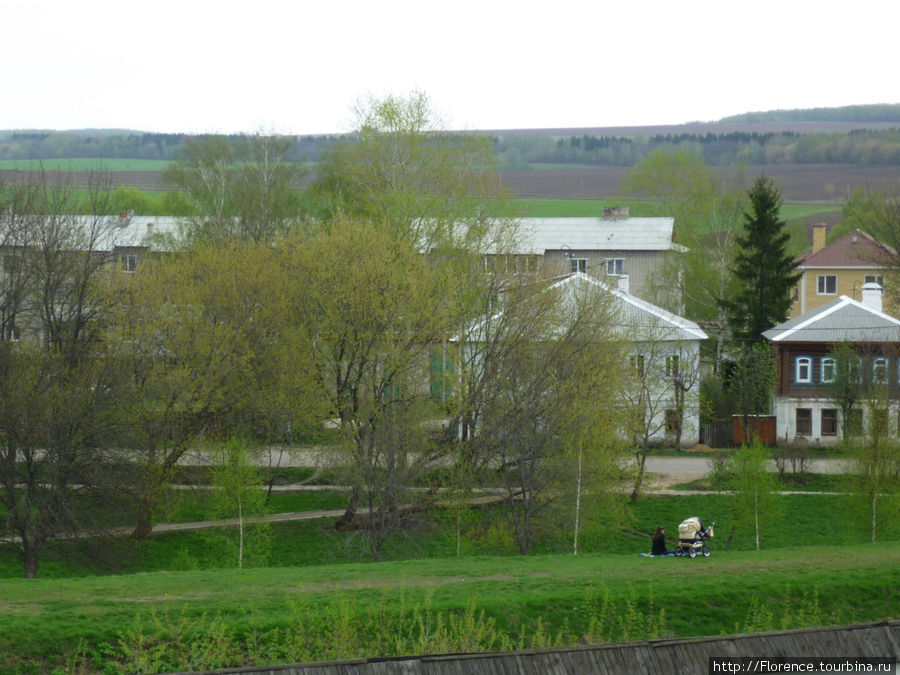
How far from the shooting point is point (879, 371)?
37.7 meters

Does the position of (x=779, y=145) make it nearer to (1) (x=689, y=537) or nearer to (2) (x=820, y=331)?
(2) (x=820, y=331)

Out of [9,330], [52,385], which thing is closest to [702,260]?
[9,330]

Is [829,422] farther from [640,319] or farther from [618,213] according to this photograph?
[618,213]

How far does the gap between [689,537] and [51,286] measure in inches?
762

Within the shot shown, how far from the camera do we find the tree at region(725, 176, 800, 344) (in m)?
46.8

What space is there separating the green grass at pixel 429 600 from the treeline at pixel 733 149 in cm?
11603

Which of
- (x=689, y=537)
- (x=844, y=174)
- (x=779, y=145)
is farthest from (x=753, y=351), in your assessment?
(x=779, y=145)

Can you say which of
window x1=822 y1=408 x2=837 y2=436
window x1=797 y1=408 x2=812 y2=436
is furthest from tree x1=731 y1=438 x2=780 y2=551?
window x1=822 y1=408 x2=837 y2=436

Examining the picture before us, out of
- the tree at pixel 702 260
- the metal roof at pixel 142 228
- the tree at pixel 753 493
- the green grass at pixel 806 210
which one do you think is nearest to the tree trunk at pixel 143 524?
the tree at pixel 753 493

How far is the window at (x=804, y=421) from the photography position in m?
41.4

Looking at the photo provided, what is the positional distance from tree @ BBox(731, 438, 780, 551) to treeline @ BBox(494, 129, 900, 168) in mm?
106443

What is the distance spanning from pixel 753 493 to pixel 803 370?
1533cm

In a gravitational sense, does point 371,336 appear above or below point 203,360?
above

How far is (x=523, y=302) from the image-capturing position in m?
33.8
